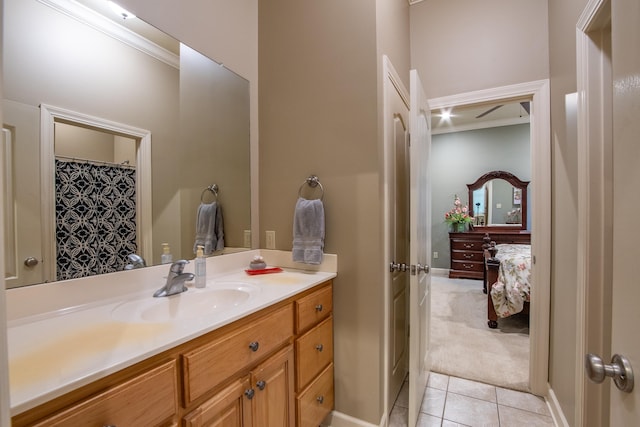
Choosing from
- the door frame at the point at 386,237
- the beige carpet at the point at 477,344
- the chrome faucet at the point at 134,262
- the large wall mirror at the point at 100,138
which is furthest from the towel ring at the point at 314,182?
the beige carpet at the point at 477,344

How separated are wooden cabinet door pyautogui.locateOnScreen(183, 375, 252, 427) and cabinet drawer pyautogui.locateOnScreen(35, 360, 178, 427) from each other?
98 millimetres

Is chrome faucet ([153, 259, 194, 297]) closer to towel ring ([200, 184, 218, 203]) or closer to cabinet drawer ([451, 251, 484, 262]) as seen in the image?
towel ring ([200, 184, 218, 203])

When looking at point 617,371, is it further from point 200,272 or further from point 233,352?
point 200,272

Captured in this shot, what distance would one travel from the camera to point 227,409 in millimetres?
1019

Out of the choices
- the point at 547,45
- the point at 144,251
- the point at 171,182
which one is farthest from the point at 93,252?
the point at 547,45

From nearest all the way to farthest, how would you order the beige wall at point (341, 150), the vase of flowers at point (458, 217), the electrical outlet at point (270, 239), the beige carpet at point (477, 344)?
the beige wall at point (341, 150), the electrical outlet at point (270, 239), the beige carpet at point (477, 344), the vase of flowers at point (458, 217)

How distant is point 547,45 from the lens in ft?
6.45

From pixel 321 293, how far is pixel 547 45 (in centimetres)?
225

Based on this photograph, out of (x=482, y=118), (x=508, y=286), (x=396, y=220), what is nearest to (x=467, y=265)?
(x=508, y=286)

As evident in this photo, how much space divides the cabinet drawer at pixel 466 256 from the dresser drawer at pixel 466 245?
7 cm

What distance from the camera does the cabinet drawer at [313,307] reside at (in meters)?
1.40

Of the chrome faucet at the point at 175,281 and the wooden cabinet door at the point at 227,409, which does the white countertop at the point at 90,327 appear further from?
the wooden cabinet door at the point at 227,409

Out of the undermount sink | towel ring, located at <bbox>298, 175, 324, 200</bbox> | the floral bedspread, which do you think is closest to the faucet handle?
the undermount sink

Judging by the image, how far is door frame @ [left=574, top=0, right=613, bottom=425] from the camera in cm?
123
